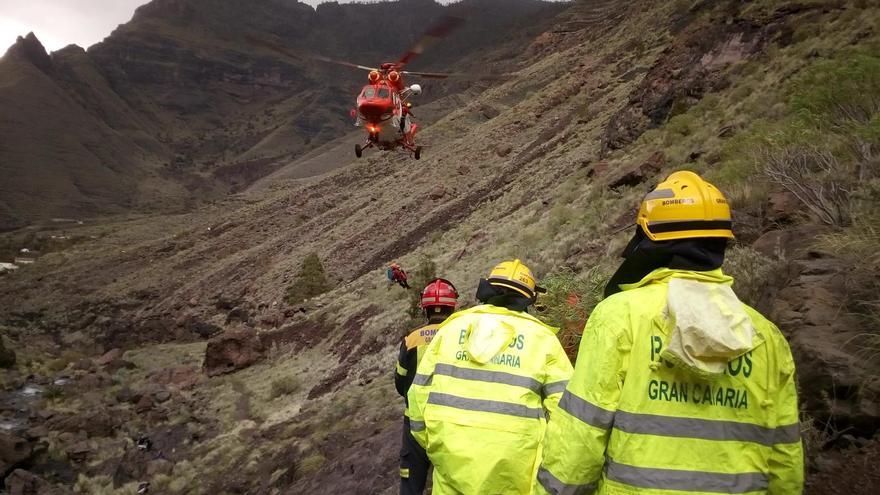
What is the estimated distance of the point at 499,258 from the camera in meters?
14.7

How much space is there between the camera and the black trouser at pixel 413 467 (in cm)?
393

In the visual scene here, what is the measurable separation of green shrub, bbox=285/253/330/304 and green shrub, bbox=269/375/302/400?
9641mm

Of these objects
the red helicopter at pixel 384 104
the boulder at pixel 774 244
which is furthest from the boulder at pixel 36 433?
the boulder at pixel 774 244

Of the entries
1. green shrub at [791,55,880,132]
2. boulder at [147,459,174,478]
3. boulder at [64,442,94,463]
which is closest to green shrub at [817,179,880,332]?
green shrub at [791,55,880,132]

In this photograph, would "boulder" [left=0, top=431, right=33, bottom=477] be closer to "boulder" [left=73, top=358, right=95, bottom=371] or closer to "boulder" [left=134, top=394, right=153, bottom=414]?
"boulder" [left=134, top=394, right=153, bottom=414]

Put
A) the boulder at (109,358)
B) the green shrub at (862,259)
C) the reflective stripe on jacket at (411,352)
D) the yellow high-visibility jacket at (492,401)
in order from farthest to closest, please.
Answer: the boulder at (109,358), the reflective stripe on jacket at (411,352), the green shrub at (862,259), the yellow high-visibility jacket at (492,401)

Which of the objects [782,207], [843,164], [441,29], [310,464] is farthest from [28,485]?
[843,164]

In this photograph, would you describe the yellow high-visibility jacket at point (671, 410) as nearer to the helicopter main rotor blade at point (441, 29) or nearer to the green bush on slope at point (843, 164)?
the green bush on slope at point (843, 164)

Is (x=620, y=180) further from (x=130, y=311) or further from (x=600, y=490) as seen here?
(x=130, y=311)

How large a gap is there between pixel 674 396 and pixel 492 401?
881 millimetres

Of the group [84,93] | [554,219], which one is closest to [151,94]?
[84,93]

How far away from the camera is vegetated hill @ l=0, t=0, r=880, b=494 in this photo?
15.1 feet

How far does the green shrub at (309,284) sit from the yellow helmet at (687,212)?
913 inches

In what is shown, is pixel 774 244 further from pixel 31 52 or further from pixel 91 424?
pixel 31 52
